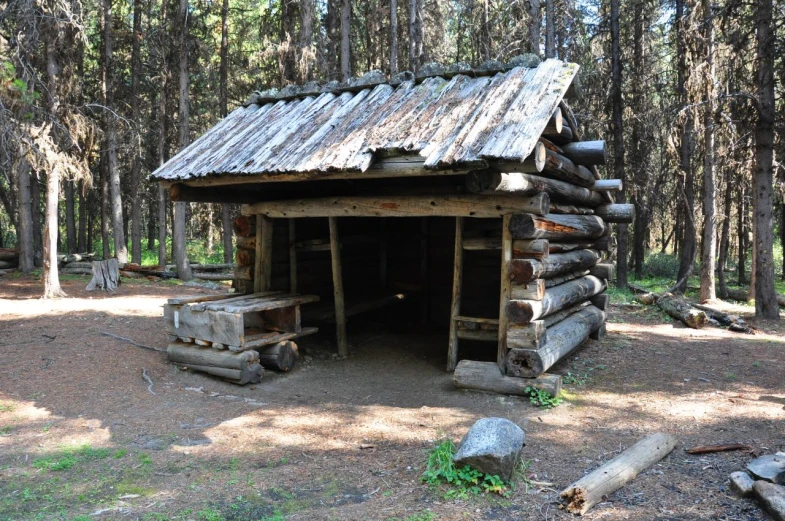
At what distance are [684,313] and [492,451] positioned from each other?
8.99 metres

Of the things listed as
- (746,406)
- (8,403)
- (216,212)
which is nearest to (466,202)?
(746,406)

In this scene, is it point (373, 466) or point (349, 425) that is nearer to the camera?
point (373, 466)

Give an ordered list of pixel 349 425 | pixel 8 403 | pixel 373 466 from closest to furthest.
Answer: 1. pixel 373 466
2. pixel 349 425
3. pixel 8 403

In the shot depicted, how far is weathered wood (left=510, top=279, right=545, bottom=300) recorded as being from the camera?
6656mm

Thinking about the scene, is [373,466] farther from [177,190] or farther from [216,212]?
[216,212]

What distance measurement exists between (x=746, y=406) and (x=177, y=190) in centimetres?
780

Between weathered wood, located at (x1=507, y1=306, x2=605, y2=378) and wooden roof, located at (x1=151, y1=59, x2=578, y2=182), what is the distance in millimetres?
2492

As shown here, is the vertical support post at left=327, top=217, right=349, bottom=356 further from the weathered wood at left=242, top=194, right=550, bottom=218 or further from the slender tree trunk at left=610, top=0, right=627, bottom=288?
the slender tree trunk at left=610, top=0, right=627, bottom=288

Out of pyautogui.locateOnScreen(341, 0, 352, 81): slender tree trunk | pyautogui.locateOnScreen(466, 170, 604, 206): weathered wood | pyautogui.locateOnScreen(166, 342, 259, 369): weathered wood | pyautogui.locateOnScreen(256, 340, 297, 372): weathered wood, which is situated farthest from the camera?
pyautogui.locateOnScreen(341, 0, 352, 81): slender tree trunk

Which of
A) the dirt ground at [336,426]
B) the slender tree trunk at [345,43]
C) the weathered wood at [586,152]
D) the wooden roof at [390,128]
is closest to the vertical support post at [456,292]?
the dirt ground at [336,426]

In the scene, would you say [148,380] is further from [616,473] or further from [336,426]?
[616,473]

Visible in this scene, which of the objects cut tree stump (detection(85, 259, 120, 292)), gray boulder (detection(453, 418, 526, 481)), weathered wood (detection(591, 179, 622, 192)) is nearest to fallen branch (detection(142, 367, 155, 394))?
gray boulder (detection(453, 418, 526, 481))

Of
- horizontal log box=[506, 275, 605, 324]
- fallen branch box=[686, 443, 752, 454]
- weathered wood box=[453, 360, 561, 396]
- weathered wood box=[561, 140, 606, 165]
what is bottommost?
fallen branch box=[686, 443, 752, 454]

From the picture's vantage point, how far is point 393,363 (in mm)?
8445
